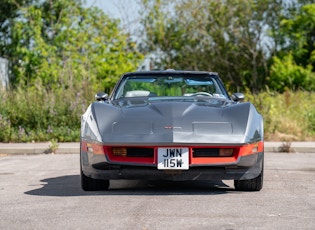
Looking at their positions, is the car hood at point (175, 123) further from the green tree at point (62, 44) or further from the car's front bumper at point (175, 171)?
the green tree at point (62, 44)

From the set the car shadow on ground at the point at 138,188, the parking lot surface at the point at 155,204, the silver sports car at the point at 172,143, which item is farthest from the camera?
the car shadow on ground at the point at 138,188

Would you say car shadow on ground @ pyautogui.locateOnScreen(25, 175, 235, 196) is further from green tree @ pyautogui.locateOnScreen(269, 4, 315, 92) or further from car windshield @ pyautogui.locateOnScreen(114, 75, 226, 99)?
green tree @ pyautogui.locateOnScreen(269, 4, 315, 92)

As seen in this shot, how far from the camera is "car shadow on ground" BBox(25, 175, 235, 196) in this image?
924 centimetres

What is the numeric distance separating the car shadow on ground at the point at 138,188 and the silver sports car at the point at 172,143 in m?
0.22

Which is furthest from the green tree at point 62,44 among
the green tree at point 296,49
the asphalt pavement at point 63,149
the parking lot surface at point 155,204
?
the parking lot surface at point 155,204

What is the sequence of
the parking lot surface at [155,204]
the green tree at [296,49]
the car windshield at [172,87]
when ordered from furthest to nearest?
the green tree at [296,49], the car windshield at [172,87], the parking lot surface at [155,204]

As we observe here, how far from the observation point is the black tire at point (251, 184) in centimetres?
934

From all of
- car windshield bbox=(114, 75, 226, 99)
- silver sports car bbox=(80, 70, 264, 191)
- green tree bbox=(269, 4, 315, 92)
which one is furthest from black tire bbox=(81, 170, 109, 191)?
green tree bbox=(269, 4, 315, 92)

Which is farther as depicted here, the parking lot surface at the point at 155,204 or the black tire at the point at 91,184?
the black tire at the point at 91,184

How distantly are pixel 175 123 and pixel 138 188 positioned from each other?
1.22m

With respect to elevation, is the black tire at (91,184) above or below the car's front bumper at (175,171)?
below

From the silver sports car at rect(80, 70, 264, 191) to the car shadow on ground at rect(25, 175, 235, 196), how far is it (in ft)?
0.73

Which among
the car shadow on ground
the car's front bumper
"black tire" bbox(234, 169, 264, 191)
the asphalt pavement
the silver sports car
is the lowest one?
the asphalt pavement

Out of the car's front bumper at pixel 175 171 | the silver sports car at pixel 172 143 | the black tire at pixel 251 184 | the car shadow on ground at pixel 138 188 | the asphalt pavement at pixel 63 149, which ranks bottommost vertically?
the asphalt pavement at pixel 63 149
